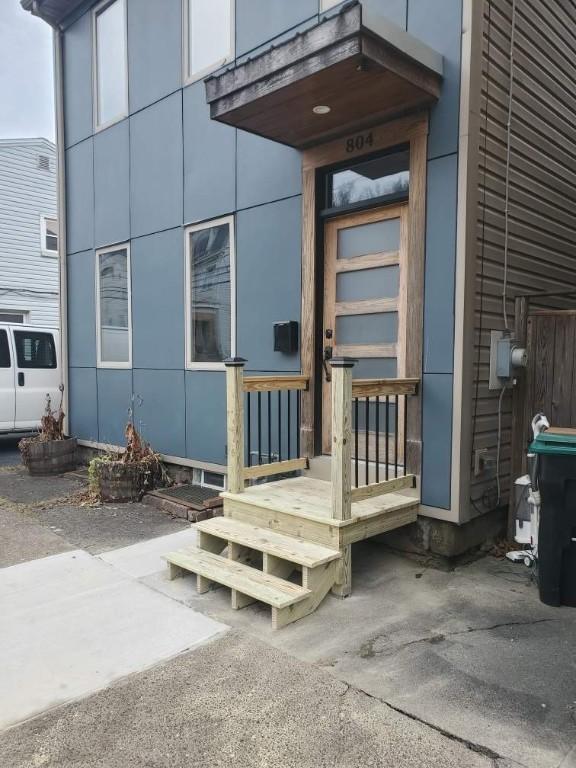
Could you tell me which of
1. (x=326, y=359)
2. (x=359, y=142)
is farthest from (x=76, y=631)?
(x=359, y=142)

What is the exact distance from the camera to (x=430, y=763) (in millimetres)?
1882

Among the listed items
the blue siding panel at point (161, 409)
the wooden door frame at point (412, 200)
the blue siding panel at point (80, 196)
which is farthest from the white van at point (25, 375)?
the wooden door frame at point (412, 200)

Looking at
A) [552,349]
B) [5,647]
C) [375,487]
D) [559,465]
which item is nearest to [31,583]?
[5,647]

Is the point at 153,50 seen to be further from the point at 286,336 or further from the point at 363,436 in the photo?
the point at 363,436

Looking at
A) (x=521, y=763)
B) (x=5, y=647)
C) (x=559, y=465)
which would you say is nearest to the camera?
(x=521, y=763)

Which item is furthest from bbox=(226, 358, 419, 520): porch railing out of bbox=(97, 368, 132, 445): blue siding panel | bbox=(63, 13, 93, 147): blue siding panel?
bbox=(63, 13, 93, 147): blue siding panel

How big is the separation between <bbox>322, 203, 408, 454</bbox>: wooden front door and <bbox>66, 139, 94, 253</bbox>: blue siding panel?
3.85 meters

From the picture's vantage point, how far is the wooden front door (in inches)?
154

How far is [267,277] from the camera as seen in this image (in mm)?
4688

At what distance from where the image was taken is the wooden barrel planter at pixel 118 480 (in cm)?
527

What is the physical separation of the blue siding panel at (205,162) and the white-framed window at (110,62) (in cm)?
130

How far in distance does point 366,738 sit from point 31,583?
2.33 m

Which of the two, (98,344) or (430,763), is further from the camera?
(98,344)

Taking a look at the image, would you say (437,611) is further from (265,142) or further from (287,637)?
(265,142)
